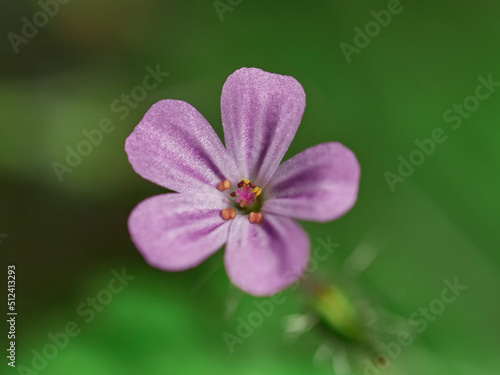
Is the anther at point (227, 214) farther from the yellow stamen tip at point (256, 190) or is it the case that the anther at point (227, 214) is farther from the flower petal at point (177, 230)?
the yellow stamen tip at point (256, 190)

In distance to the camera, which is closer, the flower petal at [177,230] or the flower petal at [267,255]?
the flower petal at [267,255]

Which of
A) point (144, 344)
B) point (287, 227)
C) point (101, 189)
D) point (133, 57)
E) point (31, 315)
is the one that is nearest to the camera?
Result: point (287, 227)

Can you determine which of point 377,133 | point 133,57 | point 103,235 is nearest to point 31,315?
point 103,235

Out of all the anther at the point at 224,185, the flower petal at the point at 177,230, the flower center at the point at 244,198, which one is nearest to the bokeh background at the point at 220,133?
the flower center at the point at 244,198

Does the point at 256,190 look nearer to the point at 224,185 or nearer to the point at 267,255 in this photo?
the point at 224,185

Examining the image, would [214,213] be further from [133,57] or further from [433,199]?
[133,57]
